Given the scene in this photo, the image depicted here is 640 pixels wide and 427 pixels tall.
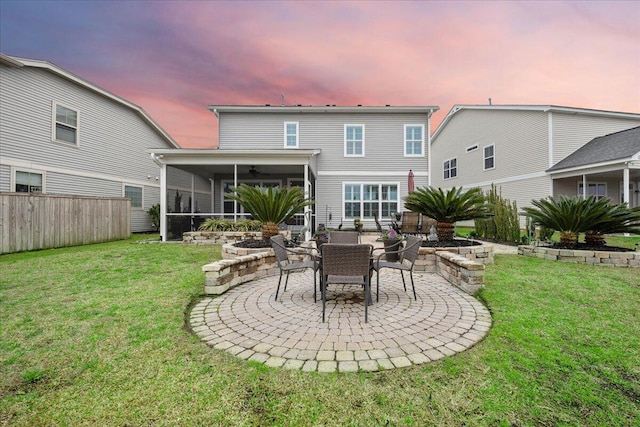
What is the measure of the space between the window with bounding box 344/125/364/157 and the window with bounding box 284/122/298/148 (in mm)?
2655

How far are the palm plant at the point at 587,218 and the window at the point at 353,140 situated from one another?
8.77m

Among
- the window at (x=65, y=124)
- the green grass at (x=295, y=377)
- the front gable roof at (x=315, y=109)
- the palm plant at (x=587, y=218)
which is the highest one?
the front gable roof at (x=315, y=109)

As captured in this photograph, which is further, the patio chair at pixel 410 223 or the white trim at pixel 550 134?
the white trim at pixel 550 134

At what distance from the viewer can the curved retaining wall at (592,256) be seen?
596 cm

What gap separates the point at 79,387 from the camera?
6.65ft

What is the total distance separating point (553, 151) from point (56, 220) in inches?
831

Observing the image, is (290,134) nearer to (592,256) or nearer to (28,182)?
(28,182)

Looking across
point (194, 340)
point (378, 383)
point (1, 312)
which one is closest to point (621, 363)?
point (378, 383)

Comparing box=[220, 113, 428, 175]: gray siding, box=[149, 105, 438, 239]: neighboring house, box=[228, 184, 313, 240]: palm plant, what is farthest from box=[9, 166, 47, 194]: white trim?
box=[228, 184, 313, 240]: palm plant

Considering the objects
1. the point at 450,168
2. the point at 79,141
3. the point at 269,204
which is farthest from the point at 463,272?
the point at 450,168

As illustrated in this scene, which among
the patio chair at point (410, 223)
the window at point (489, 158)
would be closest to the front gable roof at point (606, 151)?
the window at point (489, 158)

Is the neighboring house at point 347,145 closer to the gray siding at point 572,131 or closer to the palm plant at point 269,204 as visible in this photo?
the gray siding at point 572,131

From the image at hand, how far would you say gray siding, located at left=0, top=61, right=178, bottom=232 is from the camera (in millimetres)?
9930

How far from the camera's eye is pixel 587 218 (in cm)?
636
